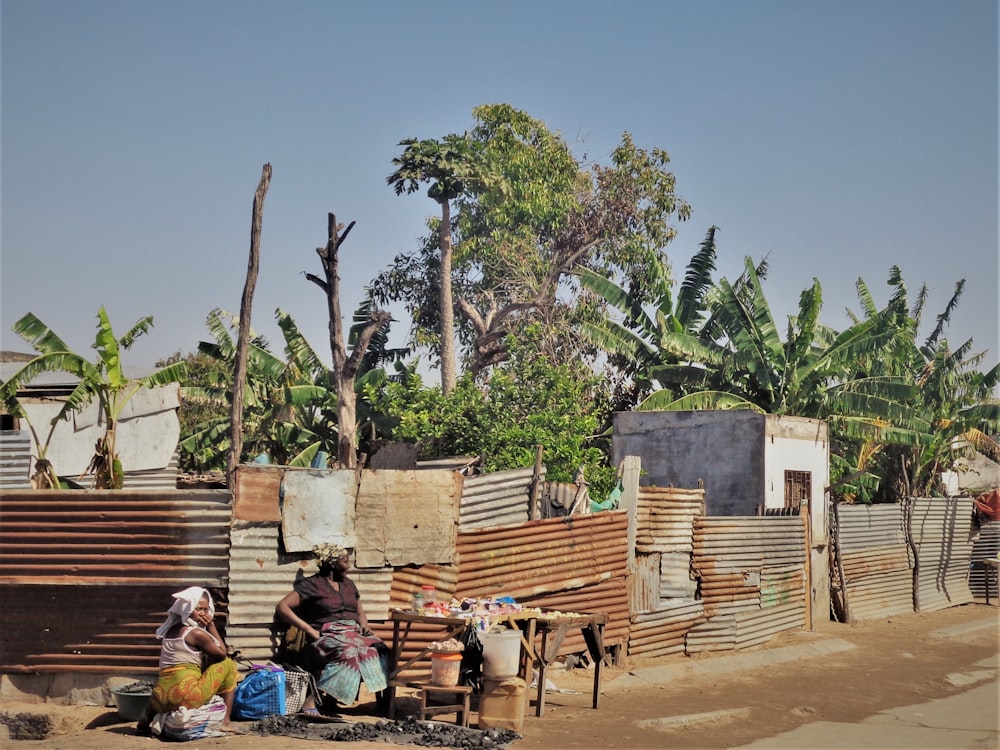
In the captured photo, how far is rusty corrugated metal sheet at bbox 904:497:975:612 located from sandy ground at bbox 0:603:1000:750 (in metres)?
3.86

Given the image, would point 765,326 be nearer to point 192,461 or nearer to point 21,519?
point 192,461

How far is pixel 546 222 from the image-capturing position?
3191cm

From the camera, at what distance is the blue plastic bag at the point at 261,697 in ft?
28.2

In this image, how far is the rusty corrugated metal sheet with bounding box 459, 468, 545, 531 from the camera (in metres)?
11.0

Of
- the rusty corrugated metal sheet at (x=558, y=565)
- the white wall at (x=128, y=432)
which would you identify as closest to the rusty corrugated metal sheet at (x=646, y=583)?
the rusty corrugated metal sheet at (x=558, y=565)

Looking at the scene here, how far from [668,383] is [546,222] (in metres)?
8.87

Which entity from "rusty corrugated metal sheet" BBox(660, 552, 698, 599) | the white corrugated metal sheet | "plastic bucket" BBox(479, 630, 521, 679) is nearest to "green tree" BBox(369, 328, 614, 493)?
"rusty corrugated metal sheet" BBox(660, 552, 698, 599)

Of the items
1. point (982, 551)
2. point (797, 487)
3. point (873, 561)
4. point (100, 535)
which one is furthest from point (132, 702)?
point (982, 551)

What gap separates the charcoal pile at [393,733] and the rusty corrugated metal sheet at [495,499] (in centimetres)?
261

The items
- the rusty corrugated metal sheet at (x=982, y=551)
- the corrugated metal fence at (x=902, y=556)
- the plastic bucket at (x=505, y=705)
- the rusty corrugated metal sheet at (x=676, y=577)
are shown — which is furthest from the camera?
the rusty corrugated metal sheet at (x=982, y=551)

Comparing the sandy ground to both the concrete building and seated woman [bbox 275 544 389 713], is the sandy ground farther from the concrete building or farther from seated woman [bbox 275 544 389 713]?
the concrete building

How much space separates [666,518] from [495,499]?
3.32 metres

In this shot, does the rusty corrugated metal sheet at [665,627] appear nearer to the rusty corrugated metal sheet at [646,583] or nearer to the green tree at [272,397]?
the rusty corrugated metal sheet at [646,583]

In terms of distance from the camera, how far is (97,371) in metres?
13.3
